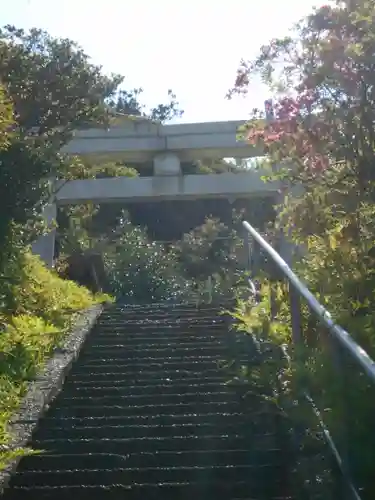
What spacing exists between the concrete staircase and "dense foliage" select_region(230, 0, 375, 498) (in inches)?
24.8

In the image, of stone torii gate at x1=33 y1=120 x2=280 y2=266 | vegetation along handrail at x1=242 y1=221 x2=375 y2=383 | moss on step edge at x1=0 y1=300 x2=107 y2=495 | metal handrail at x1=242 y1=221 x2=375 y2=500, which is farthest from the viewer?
stone torii gate at x1=33 y1=120 x2=280 y2=266

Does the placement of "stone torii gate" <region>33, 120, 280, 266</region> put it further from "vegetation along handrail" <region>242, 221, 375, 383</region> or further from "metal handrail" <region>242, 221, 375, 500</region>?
"metal handrail" <region>242, 221, 375, 500</region>

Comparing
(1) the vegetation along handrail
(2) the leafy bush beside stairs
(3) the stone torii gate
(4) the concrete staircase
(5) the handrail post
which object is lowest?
(4) the concrete staircase

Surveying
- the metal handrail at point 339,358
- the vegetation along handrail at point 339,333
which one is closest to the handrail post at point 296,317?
the metal handrail at point 339,358

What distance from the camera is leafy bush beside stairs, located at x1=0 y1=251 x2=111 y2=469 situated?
6809mm

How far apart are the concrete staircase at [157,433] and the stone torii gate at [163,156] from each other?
10376mm

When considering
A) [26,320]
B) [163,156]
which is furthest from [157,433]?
[163,156]

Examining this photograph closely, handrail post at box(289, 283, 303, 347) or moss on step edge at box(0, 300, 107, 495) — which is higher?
handrail post at box(289, 283, 303, 347)

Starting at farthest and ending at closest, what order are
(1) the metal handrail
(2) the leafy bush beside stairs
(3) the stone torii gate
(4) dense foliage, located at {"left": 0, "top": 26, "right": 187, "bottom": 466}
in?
1. (3) the stone torii gate
2. (4) dense foliage, located at {"left": 0, "top": 26, "right": 187, "bottom": 466}
3. (2) the leafy bush beside stairs
4. (1) the metal handrail

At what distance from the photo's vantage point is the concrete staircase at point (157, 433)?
507cm

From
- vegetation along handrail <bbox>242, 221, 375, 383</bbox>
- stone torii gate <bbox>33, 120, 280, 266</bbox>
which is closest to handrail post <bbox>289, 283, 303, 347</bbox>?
vegetation along handrail <bbox>242, 221, 375, 383</bbox>

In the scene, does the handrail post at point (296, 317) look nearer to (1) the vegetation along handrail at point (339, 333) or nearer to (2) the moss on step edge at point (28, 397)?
(1) the vegetation along handrail at point (339, 333)

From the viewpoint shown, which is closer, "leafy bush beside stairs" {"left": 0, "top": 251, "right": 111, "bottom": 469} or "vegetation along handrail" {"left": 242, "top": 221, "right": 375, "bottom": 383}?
"vegetation along handrail" {"left": 242, "top": 221, "right": 375, "bottom": 383}

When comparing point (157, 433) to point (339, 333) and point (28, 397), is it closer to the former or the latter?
point (28, 397)
